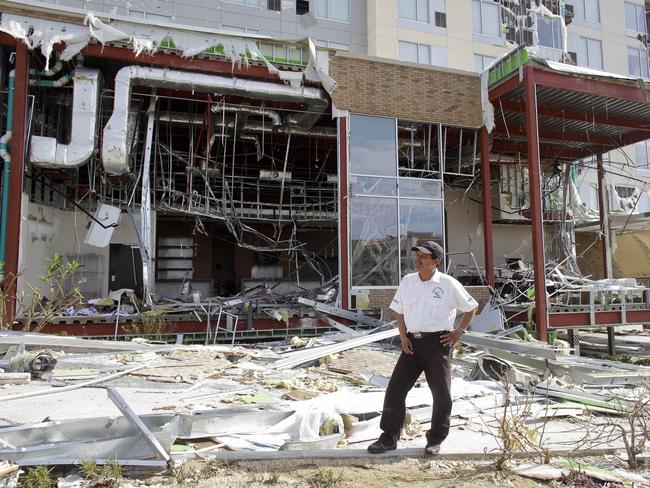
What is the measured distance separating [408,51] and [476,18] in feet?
14.3

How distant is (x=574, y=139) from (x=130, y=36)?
1385 centimetres

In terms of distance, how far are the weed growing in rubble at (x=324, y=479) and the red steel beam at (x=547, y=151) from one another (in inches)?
584

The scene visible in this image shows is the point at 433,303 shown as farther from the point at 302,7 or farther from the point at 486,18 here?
the point at 486,18

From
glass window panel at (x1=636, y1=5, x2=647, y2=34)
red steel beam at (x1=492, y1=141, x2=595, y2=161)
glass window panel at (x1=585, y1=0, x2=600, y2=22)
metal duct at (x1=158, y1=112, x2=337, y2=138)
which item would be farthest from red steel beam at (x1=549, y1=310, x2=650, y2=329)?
glass window panel at (x1=636, y1=5, x2=647, y2=34)

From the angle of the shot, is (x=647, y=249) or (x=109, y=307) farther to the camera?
(x=647, y=249)

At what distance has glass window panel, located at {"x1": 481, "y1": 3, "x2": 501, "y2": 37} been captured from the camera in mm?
24000

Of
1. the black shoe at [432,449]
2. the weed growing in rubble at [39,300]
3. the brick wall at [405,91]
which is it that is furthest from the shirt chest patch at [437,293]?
the brick wall at [405,91]

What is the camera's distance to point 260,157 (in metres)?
13.8

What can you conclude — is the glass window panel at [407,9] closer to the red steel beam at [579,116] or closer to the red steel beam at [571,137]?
the red steel beam at [571,137]

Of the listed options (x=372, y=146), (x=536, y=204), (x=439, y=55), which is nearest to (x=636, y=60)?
(x=439, y=55)

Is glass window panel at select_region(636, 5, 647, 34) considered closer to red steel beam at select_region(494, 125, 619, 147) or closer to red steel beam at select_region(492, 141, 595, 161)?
red steel beam at select_region(492, 141, 595, 161)

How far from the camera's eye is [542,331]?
11.1 meters

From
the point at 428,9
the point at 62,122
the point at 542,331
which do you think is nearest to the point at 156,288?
the point at 62,122

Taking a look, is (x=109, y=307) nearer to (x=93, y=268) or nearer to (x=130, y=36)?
(x=93, y=268)
